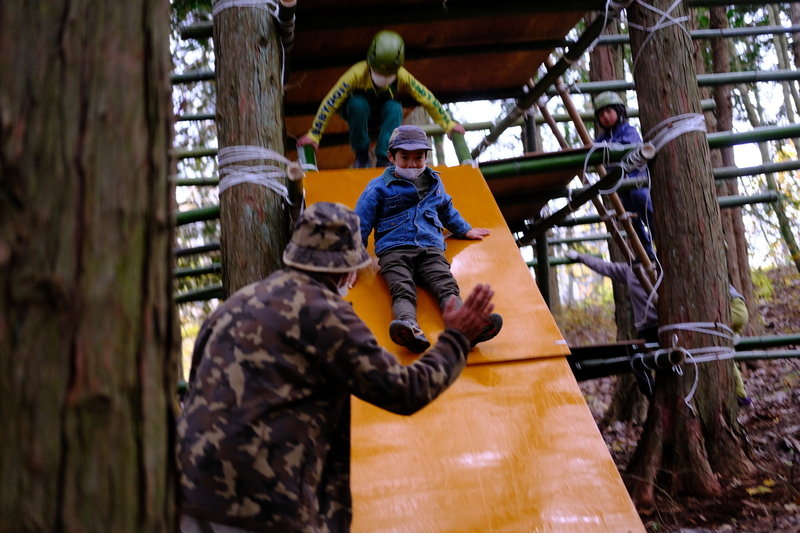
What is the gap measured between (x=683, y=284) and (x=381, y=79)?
2532mm

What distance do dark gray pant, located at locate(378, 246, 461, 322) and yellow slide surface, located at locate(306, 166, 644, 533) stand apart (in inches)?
4.2

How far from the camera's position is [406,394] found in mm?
1813

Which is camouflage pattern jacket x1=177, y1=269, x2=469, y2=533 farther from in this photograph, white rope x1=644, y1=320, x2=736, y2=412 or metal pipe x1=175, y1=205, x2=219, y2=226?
white rope x1=644, y1=320, x2=736, y2=412

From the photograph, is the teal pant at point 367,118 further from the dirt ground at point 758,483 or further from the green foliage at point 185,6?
the dirt ground at point 758,483

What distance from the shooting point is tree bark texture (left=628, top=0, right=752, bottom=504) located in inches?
150

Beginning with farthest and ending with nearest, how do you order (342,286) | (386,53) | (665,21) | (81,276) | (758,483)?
(386,53) < (665,21) < (758,483) < (342,286) < (81,276)

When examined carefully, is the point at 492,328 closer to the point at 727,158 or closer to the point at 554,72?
the point at 554,72

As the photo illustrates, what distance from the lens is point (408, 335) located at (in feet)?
10.7

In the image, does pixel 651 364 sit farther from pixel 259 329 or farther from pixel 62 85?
pixel 62 85

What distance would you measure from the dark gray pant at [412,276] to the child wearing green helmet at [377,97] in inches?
49.3

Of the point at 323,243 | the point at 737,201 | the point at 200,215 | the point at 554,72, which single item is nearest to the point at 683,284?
the point at 554,72

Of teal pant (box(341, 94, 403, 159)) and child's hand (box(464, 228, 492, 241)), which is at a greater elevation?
teal pant (box(341, 94, 403, 159))

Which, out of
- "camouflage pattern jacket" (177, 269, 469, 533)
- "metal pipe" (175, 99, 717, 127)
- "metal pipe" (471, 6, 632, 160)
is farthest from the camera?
"metal pipe" (175, 99, 717, 127)

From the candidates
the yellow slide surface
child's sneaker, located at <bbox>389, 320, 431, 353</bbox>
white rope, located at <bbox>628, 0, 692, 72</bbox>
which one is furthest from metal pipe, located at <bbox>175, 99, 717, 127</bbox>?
child's sneaker, located at <bbox>389, 320, 431, 353</bbox>
